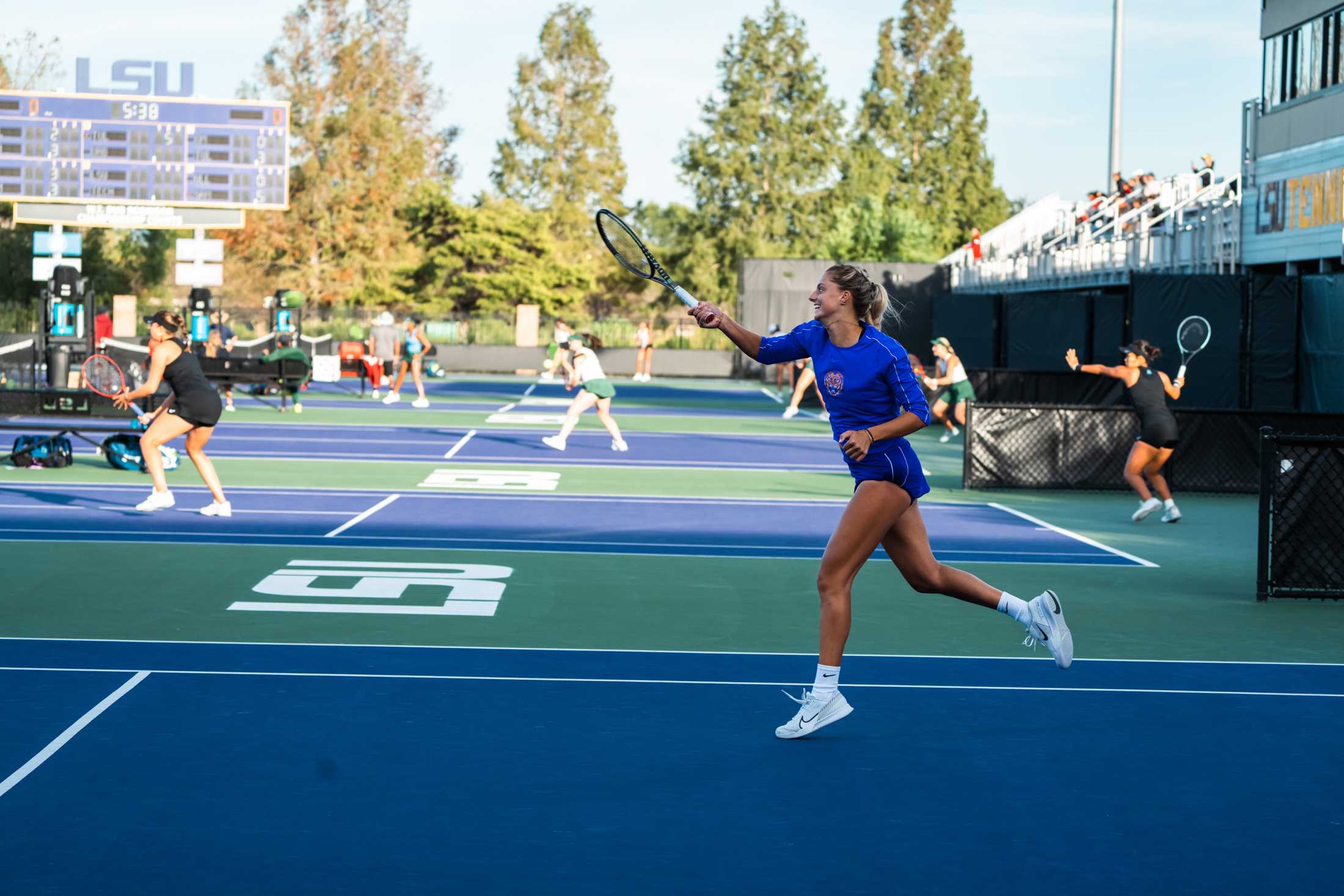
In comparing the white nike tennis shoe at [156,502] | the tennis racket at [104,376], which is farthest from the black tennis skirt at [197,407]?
the tennis racket at [104,376]

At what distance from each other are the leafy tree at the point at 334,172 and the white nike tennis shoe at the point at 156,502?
57.3 meters

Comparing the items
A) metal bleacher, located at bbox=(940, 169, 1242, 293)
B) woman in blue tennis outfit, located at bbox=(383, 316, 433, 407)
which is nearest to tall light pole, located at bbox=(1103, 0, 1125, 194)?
metal bleacher, located at bbox=(940, 169, 1242, 293)

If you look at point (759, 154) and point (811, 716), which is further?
point (759, 154)

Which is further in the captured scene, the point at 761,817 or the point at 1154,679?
the point at 1154,679

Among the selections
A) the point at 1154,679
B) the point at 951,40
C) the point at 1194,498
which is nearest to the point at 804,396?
the point at 1194,498

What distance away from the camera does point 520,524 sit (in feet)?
49.2

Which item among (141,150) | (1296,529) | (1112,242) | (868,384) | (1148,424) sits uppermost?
(141,150)

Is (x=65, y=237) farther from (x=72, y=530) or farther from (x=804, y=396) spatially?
(x=72, y=530)

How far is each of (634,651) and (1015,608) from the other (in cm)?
231

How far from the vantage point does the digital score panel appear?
128ft

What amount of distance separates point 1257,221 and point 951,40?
57855mm

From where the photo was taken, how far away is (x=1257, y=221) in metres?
26.8

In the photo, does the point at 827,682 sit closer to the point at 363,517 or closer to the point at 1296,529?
the point at 1296,529

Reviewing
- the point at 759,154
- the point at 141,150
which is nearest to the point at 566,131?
the point at 759,154
